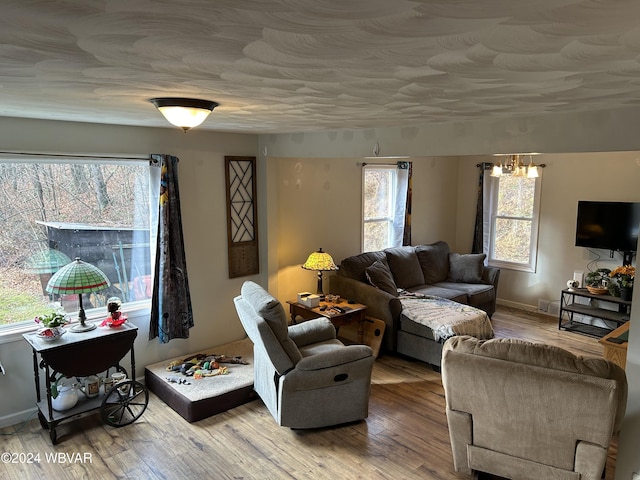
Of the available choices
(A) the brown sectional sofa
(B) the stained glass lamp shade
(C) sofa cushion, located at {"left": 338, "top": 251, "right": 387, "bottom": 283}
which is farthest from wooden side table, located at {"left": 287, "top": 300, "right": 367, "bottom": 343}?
(B) the stained glass lamp shade

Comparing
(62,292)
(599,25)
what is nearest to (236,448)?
(62,292)

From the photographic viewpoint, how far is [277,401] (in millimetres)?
3500

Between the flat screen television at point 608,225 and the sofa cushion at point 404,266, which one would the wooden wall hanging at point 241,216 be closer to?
the sofa cushion at point 404,266

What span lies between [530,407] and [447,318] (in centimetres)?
210

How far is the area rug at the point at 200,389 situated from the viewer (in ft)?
12.3

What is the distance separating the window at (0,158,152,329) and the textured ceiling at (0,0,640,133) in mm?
1378

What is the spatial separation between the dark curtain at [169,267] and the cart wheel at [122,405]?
610mm

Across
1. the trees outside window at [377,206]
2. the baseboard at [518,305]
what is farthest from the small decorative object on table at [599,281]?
the trees outside window at [377,206]

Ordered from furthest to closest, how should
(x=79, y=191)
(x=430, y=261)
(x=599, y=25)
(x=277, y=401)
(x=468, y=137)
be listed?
(x=430, y=261) → (x=79, y=191) → (x=277, y=401) → (x=468, y=137) → (x=599, y=25)

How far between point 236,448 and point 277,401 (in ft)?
1.39

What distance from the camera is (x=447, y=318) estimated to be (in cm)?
471

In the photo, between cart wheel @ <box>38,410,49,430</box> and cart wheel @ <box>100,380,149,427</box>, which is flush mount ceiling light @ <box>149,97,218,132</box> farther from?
cart wheel @ <box>38,410,49,430</box>

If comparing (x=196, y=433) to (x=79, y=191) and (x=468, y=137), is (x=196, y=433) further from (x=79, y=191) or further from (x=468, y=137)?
(x=468, y=137)

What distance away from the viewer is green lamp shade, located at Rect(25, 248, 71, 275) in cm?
377
